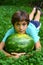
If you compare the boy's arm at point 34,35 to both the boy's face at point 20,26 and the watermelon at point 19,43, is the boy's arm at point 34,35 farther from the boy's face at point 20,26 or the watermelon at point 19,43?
the boy's face at point 20,26

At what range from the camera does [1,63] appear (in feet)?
14.0

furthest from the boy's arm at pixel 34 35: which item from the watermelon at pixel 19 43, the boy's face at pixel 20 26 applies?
the boy's face at pixel 20 26

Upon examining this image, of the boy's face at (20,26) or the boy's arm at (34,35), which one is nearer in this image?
the boy's face at (20,26)

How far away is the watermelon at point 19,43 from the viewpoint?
497 centimetres

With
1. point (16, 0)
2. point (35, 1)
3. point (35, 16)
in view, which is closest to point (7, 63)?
point (35, 16)

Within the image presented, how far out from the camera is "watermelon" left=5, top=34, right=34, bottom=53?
497 centimetres

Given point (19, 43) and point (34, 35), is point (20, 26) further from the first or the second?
point (34, 35)

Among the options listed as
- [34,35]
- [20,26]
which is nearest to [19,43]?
[20,26]

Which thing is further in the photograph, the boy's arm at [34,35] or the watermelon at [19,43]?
the boy's arm at [34,35]

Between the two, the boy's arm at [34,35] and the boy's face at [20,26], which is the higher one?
the boy's face at [20,26]

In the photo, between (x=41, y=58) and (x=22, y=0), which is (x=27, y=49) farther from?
(x=22, y=0)

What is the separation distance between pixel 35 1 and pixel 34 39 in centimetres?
803

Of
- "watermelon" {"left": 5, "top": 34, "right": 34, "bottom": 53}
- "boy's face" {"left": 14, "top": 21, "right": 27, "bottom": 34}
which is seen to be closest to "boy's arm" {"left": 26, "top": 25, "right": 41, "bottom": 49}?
"watermelon" {"left": 5, "top": 34, "right": 34, "bottom": 53}

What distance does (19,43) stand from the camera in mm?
4977
